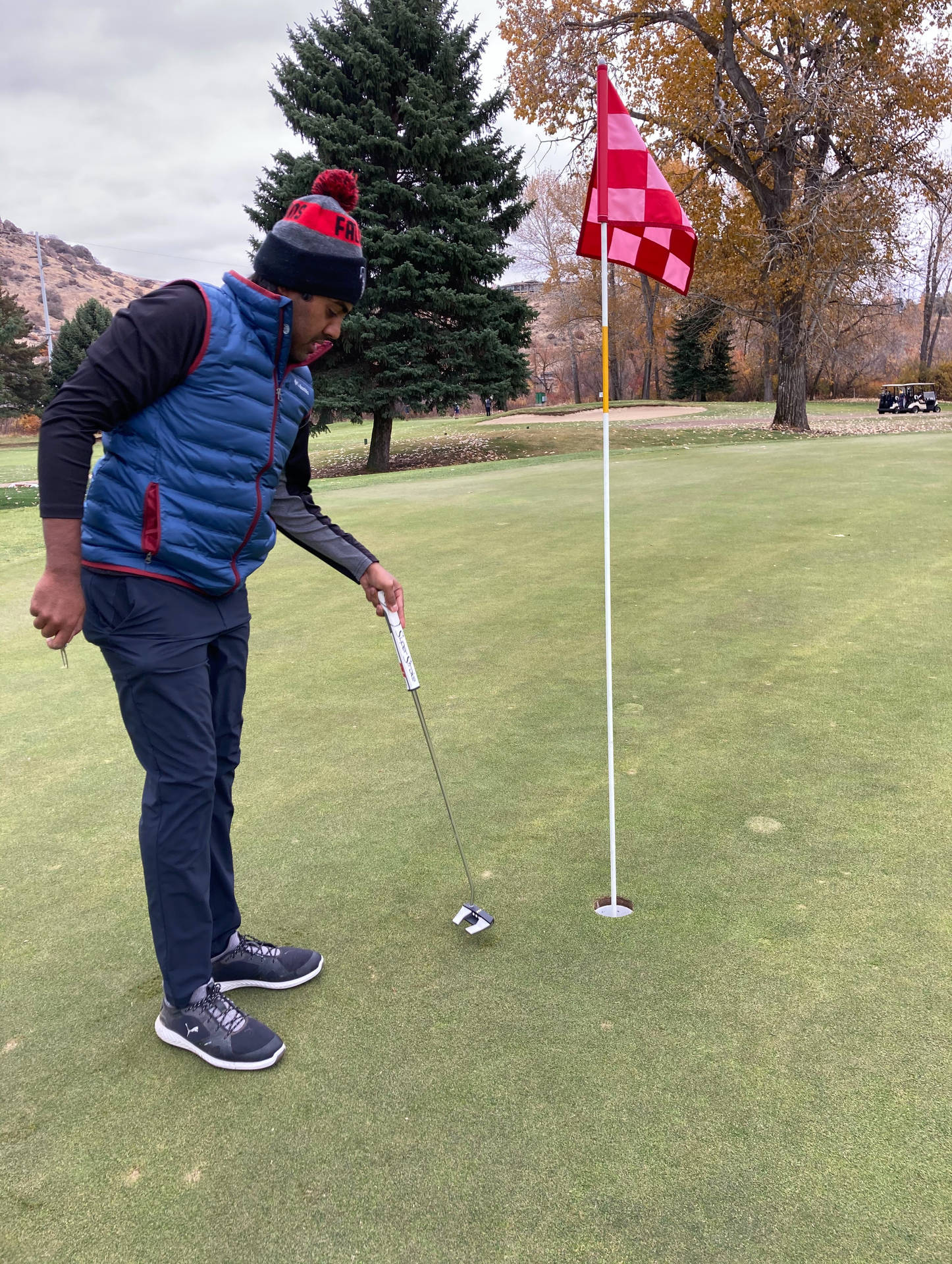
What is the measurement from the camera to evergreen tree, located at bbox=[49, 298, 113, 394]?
4253 cm

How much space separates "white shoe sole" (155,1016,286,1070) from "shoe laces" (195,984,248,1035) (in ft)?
0.21

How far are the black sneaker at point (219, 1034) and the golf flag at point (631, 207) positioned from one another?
244 centimetres

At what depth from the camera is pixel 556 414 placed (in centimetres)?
3356

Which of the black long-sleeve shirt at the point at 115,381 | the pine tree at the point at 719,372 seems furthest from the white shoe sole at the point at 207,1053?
the pine tree at the point at 719,372

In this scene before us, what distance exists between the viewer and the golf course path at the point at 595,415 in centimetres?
2986

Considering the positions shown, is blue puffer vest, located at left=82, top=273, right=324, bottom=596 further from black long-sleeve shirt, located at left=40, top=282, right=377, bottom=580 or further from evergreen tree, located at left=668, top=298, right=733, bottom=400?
evergreen tree, located at left=668, top=298, right=733, bottom=400

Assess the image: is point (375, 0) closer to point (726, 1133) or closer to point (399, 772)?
point (399, 772)

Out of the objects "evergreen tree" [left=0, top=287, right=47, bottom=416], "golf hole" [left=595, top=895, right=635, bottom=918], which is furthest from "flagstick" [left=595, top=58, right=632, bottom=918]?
"evergreen tree" [left=0, top=287, right=47, bottom=416]

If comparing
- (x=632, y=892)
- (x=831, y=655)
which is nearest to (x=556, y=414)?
(x=831, y=655)

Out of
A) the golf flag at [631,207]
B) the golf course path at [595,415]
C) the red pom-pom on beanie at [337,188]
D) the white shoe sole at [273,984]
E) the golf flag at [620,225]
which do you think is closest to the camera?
the red pom-pom on beanie at [337,188]

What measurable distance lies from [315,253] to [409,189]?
20.3 meters

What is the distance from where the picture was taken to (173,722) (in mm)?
2018

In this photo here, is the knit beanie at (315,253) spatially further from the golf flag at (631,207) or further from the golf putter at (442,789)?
the golf flag at (631,207)

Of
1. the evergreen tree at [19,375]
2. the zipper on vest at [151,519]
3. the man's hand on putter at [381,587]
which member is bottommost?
the man's hand on putter at [381,587]
